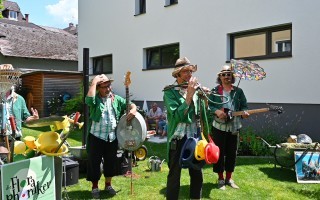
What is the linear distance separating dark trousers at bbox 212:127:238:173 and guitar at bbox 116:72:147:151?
1.16 meters

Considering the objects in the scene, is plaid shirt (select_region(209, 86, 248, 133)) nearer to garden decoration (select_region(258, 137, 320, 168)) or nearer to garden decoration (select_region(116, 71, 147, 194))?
garden decoration (select_region(116, 71, 147, 194))

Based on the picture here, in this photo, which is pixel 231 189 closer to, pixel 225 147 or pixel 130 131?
pixel 225 147

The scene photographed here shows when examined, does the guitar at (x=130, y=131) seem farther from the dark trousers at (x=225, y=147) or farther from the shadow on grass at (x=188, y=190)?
the dark trousers at (x=225, y=147)

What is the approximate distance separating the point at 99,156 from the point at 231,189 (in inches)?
84.6

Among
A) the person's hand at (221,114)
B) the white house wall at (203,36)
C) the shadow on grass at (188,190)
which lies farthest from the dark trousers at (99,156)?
the white house wall at (203,36)

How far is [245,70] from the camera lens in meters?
5.48

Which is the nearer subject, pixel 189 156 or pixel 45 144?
pixel 45 144

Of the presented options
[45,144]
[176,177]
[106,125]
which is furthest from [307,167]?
[45,144]

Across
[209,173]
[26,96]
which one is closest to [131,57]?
[26,96]

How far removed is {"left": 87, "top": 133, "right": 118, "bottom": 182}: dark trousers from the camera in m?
4.94

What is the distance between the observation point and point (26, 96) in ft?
60.3

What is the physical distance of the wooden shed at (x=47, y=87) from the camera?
17.6 m

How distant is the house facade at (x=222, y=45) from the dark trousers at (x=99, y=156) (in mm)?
5648

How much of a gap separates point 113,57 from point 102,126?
36.4ft
